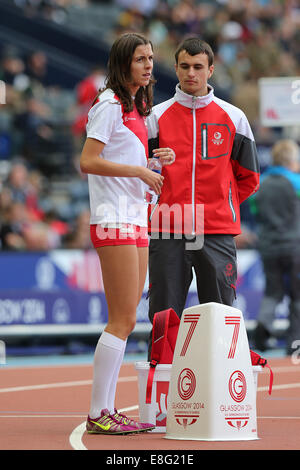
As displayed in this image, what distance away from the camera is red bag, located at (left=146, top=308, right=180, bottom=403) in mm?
6402

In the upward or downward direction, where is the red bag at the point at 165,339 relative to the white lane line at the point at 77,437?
upward

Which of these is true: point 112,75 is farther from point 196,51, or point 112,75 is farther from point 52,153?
point 52,153

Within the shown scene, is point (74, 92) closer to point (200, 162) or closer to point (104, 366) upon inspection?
point (200, 162)

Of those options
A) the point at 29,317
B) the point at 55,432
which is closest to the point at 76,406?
the point at 55,432

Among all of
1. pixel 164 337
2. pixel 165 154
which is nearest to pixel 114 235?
pixel 165 154

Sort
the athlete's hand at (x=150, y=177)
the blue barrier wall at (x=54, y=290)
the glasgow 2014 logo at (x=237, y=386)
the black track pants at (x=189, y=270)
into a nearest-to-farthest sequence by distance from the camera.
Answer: the glasgow 2014 logo at (x=237, y=386) < the athlete's hand at (x=150, y=177) < the black track pants at (x=189, y=270) < the blue barrier wall at (x=54, y=290)

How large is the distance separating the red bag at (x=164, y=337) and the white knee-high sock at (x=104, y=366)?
0.27 m

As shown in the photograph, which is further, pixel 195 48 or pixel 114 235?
pixel 195 48

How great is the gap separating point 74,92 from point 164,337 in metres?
15.8

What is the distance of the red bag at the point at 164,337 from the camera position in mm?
6402

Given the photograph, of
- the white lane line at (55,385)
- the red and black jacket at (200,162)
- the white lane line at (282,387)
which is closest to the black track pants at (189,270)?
the red and black jacket at (200,162)

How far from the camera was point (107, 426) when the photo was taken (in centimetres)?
612

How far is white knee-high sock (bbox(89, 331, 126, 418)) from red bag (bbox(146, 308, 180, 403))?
0.27 meters

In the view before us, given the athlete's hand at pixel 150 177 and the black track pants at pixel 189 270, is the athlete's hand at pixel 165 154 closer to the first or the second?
the athlete's hand at pixel 150 177
